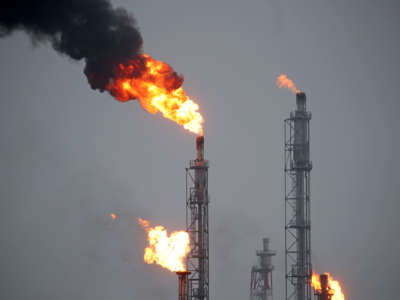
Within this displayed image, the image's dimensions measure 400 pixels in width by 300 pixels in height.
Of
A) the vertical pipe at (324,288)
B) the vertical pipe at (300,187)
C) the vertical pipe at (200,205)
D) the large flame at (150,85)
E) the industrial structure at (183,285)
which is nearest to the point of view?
the large flame at (150,85)

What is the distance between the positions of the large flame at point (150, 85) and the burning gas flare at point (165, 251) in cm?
1054

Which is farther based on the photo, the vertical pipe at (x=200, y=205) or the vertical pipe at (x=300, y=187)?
the vertical pipe at (x=300, y=187)

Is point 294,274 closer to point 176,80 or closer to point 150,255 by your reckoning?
point 150,255

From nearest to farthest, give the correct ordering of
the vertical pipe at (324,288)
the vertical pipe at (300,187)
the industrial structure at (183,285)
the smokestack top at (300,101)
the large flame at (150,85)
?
1. the large flame at (150,85)
2. the industrial structure at (183,285)
3. the vertical pipe at (324,288)
4. the vertical pipe at (300,187)
5. the smokestack top at (300,101)

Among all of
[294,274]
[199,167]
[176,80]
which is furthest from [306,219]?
[176,80]

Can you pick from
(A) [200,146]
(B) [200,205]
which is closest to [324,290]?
(B) [200,205]

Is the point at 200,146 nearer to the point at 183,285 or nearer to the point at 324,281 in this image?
the point at 183,285

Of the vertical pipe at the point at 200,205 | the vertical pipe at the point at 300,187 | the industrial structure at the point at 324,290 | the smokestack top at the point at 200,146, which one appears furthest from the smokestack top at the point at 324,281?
the smokestack top at the point at 200,146

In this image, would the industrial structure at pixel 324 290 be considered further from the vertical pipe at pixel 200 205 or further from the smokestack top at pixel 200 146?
the smokestack top at pixel 200 146

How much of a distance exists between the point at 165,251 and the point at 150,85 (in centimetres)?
1477

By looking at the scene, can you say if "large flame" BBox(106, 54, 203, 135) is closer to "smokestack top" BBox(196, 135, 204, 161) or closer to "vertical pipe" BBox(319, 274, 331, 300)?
"smokestack top" BBox(196, 135, 204, 161)

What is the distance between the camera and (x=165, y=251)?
8306cm

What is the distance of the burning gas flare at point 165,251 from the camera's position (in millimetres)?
82938

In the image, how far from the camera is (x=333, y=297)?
94.1 metres
